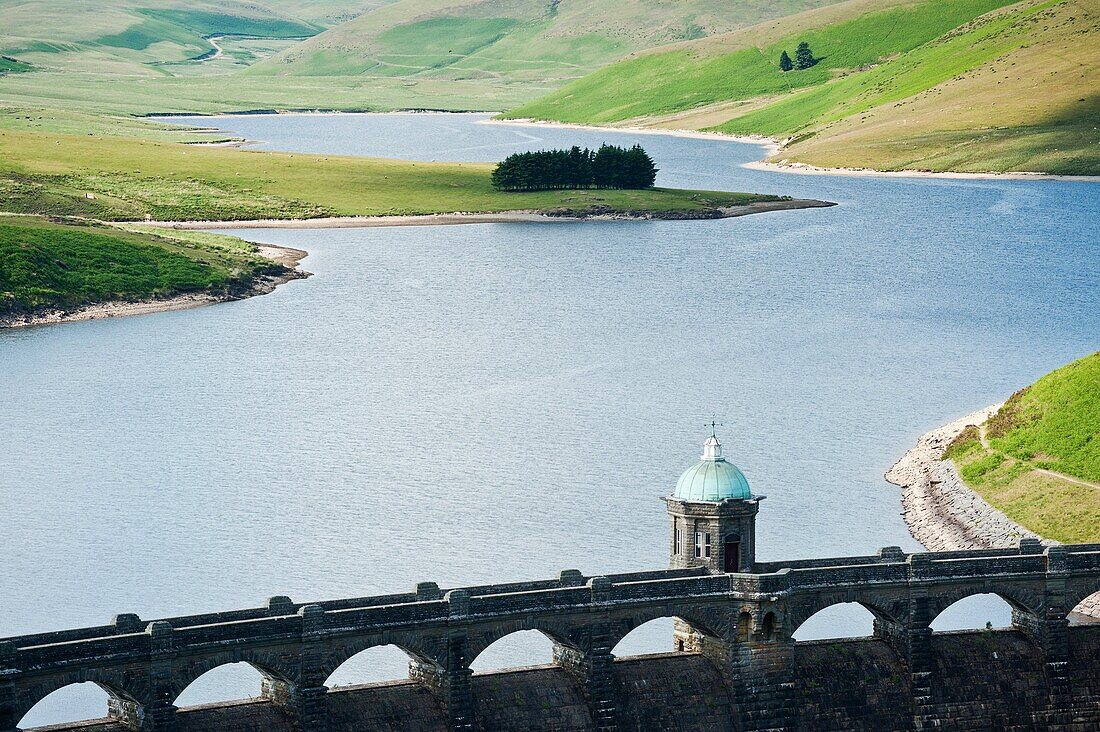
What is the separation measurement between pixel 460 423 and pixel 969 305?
74918mm

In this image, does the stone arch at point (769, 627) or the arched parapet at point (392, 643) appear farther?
the stone arch at point (769, 627)

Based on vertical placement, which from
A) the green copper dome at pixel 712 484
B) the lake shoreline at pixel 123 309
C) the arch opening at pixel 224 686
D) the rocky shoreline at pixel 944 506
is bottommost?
the arch opening at pixel 224 686

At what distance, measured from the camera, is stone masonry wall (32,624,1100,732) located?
6669 cm

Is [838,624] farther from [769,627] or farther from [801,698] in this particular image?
[769,627]

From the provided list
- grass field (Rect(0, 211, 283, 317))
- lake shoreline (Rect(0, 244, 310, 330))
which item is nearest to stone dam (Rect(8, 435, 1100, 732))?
lake shoreline (Rect(0, 244, 310, 330))

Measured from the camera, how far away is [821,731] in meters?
72.7

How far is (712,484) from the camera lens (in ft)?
231

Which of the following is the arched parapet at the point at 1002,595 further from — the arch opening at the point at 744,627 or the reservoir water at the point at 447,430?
the reservoir water at the point at 447,430

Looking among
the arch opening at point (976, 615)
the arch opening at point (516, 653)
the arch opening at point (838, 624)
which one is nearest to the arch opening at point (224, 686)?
the arch opening at point (516, 653)

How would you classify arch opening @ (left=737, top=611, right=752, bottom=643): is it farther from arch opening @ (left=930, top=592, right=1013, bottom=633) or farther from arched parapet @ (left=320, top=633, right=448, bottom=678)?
arch opening @ (left=930, top=592, right=1013, bottom=633)

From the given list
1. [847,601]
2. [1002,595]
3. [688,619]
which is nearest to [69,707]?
[688,619]

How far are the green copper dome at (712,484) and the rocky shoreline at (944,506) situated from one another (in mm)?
24258

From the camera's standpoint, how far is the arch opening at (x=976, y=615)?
89062 mm

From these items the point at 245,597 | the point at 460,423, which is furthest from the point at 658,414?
the point at 245,597
